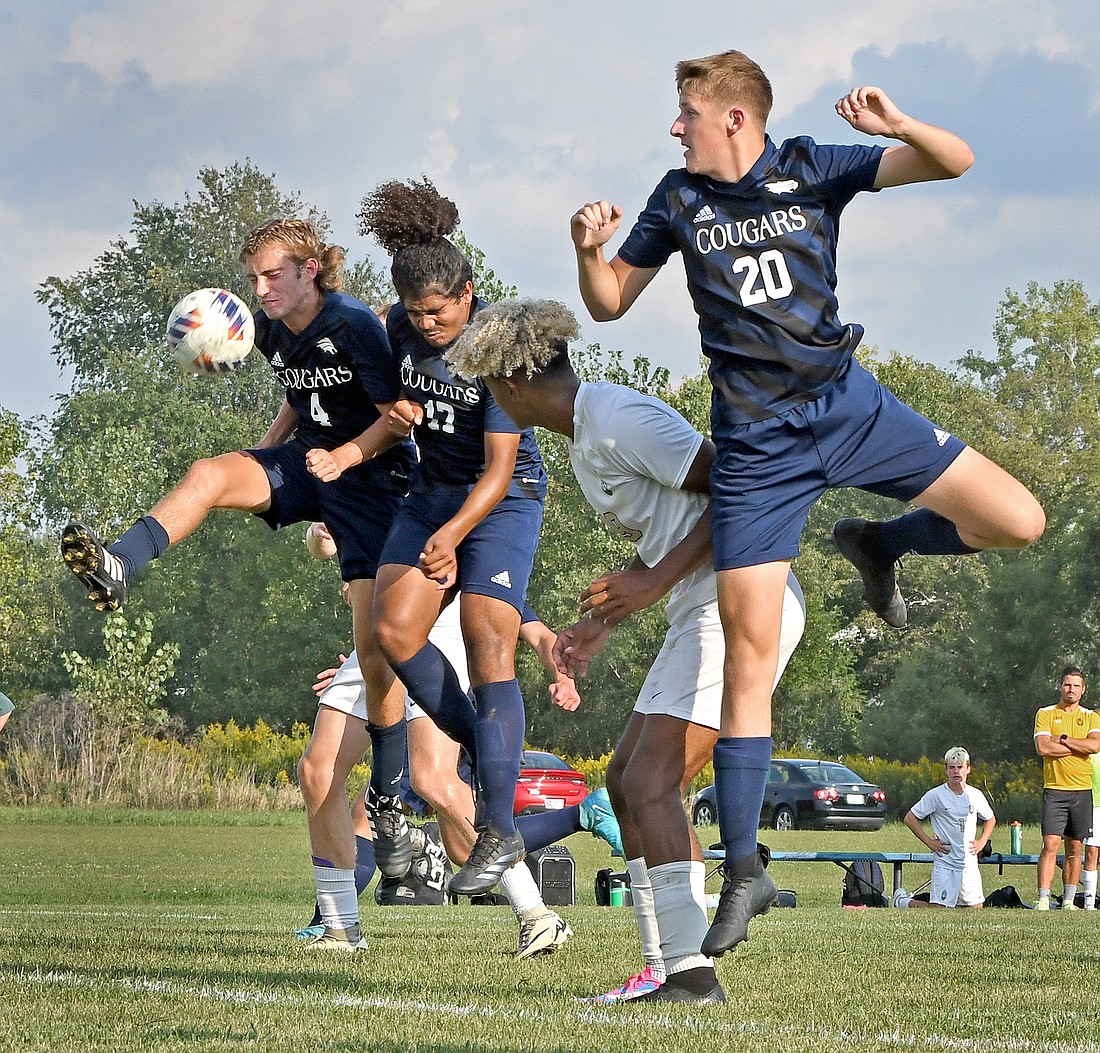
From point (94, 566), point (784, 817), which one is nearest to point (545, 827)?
point (94, 566)

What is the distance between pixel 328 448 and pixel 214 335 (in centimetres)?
81

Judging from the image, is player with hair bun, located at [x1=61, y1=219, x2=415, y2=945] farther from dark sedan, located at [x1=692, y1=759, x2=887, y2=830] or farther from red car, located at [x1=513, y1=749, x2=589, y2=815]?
dark sedan, located at [x1=692, y1=759, x2=887, y2=830]

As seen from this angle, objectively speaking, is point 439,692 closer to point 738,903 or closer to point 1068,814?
point 738,903

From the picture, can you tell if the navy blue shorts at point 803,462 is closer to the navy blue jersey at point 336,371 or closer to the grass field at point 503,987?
the grass field at point 503,987

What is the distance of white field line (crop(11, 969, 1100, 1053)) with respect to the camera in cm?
387

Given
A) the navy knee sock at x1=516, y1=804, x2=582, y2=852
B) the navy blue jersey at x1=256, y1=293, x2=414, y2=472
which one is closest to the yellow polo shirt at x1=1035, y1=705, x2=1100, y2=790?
the navy knee sock at x1=516, y1=804, x2=582, y2=852

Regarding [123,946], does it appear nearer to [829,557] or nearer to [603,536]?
[603,536]

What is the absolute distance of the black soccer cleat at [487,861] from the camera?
207 inches

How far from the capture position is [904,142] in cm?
469

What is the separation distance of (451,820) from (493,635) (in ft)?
5.25

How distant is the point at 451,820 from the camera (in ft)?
24.3

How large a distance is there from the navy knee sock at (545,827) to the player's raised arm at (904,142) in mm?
3926

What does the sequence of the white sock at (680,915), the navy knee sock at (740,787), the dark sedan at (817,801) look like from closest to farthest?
the navy knee sock at (740,787) < the white sock at (680,915) < the dark sedan at (817,801)

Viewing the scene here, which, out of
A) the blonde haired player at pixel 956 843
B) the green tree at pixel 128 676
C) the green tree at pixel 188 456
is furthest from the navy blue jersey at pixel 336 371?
the green tree at pixel 188 456
